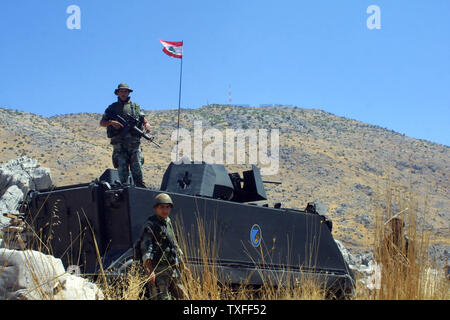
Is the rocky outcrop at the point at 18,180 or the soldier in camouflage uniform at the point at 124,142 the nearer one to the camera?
the soldier in camouflage uniform at the point at 124,142

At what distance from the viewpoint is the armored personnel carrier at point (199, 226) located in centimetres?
665

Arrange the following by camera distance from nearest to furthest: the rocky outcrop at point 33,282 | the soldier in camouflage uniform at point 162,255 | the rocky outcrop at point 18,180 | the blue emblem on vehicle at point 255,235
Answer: the rocky outcrop at point 33,282, the soldier in camouflage uniform at point 162,255, the blue emblem on vehicle at point 255,235, the rocky outcrop at point 18,180

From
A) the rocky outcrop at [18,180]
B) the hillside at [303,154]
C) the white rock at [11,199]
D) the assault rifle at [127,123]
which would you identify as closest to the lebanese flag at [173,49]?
the assault rifle at [127,123]

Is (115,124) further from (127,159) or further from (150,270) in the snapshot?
(150,270)

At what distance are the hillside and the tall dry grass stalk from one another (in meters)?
22.8

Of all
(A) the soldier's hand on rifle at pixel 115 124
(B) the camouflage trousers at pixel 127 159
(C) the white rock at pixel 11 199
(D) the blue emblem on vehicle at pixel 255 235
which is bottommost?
(C) the white rock at pixel 11 199

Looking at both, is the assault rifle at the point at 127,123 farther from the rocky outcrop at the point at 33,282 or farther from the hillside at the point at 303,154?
the hillside at the point at 303,154

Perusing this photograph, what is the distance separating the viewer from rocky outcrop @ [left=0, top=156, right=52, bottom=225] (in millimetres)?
16844

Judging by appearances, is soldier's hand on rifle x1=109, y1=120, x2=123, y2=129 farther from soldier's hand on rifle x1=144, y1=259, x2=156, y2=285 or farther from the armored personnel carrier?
soldier's hand on rifle x1=144, y1=259, x2=156, y2=285

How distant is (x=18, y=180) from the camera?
18.0 metres

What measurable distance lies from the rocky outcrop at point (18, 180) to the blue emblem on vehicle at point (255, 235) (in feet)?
33.9

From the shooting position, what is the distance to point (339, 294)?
9492mm

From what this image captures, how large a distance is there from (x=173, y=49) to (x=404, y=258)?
797cm

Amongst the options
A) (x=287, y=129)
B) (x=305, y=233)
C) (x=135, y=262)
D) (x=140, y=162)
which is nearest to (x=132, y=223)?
(x=135, y=262)
